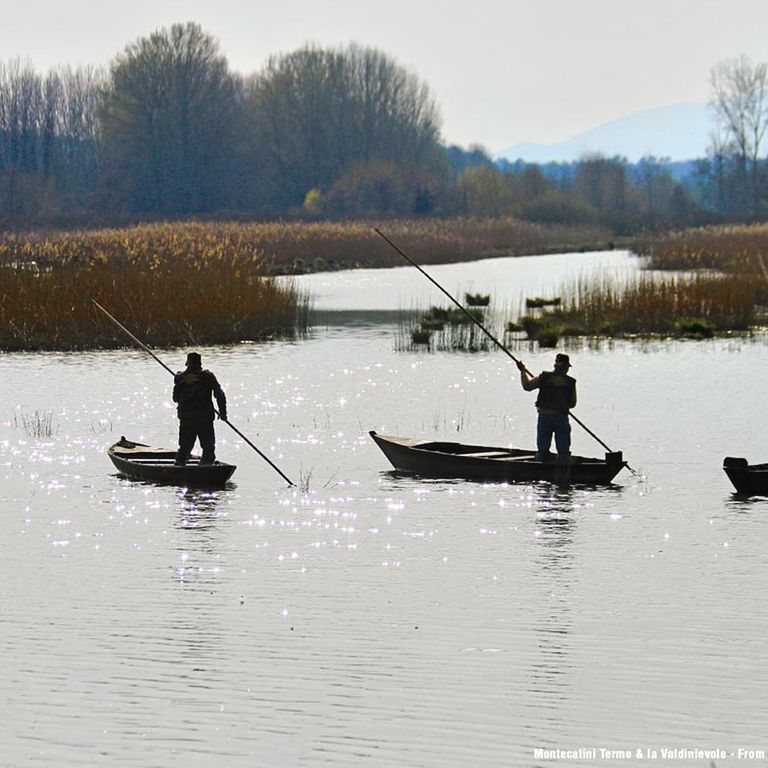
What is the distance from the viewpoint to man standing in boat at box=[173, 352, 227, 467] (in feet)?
53.5

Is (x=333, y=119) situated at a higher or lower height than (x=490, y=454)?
higher

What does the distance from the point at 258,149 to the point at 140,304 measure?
257 ft

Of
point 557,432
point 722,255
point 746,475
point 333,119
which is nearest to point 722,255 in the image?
point 722,255

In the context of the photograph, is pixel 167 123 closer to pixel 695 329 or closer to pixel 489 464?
pixel 695 329

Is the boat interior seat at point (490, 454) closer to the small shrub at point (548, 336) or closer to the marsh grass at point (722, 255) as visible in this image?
the small shrub at point (548, 336)

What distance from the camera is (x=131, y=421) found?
2230 cm

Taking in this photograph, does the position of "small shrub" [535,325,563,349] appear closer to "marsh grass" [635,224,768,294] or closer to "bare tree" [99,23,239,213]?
"marsh grass" [635,224,768,294]

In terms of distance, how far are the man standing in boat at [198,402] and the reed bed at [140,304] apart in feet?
44.8

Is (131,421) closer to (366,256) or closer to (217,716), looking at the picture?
(217,716)

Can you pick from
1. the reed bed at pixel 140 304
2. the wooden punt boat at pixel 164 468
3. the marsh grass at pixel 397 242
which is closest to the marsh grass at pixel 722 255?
the marsh grass at pixel 397 242

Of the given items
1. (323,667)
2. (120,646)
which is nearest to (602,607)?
(323,667)

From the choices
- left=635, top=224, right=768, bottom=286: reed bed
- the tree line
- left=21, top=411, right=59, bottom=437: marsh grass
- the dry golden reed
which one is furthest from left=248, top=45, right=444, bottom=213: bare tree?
left=21, top=411, right=59, bottom=437: marsh grass

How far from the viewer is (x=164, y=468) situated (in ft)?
55.2

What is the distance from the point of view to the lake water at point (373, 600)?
880 cm
